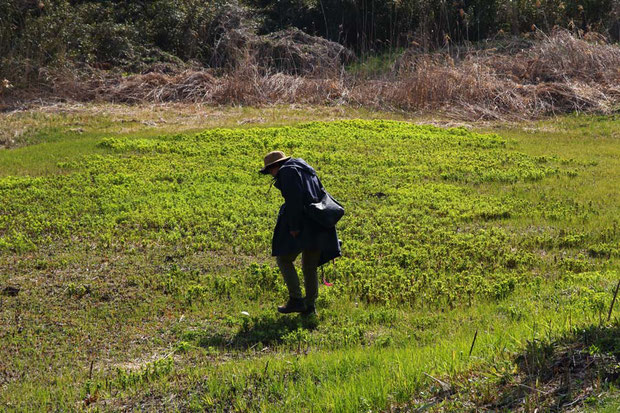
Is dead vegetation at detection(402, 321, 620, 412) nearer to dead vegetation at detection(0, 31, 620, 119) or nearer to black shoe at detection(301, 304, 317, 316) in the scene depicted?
black shoe at detection(301, 304, 317, 316)

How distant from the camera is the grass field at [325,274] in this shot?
205 inches

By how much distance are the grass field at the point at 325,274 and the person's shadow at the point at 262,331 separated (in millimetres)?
23

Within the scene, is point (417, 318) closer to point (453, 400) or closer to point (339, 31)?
point (453, 400)

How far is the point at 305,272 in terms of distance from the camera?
23.8 ft

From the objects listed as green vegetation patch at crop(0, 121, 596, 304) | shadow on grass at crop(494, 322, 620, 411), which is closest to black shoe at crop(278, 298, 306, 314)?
green vegetation patch at crop(0, 121, 596, 304)

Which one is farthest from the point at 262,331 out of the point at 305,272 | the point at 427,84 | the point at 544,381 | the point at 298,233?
the point at 427,84

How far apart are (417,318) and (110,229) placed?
4.93 m

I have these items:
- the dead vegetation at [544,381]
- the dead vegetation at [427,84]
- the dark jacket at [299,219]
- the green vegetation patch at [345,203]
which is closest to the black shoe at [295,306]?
the dark jacket at [299,219]

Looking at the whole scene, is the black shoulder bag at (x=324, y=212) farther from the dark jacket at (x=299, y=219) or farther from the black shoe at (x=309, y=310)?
the black shoe at (x=309, y=310)

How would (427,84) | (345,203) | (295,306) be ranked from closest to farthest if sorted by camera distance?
(295,306)
(345,203)
(427,84)

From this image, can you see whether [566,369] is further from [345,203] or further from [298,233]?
[345,203]

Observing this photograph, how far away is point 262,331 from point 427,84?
13900 millimetres

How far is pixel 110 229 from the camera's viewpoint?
998cm

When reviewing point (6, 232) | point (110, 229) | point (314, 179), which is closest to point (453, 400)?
point (314, 179)
